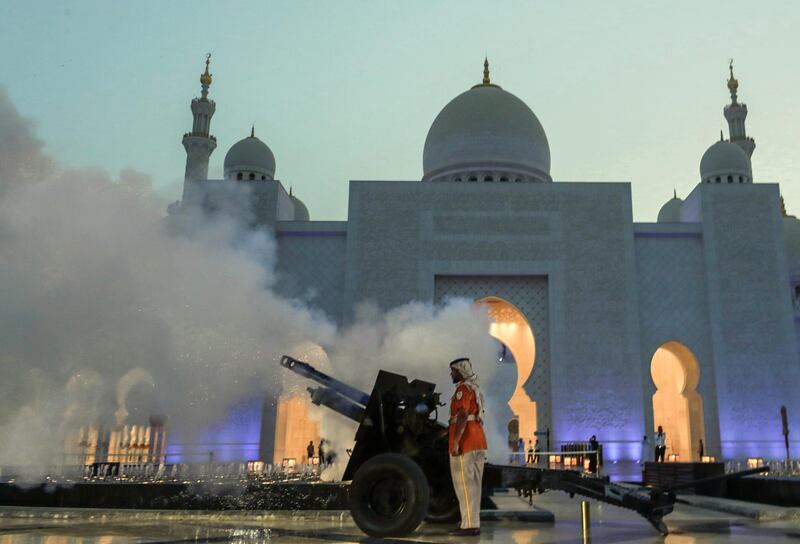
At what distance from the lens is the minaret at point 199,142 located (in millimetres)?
30047

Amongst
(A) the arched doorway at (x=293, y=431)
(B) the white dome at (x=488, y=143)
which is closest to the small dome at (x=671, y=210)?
(B) the white dome at (x=488, y=143)

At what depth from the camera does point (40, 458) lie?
9.61 metres

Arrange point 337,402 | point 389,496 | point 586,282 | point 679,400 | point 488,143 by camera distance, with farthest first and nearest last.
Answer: point 679,400 < point 488,143 < point 586,282 < point 337,402 < point 389,496

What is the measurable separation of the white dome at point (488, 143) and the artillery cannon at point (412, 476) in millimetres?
21430

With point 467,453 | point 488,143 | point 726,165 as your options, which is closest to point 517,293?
point 488,143

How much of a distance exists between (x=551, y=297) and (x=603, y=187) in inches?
165

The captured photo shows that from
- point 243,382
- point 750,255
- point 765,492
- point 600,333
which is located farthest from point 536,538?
point 750,255

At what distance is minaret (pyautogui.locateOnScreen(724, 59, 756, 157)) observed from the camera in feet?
104

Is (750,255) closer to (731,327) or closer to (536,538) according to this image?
(731,327)

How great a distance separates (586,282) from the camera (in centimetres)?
2216

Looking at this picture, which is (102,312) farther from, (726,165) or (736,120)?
(736,120)

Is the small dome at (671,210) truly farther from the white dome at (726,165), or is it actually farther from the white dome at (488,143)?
the white dome at (488,143)

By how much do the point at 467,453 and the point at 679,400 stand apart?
25162 millimetres

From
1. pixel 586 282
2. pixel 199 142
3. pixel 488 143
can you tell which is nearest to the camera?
pixel 586 282
